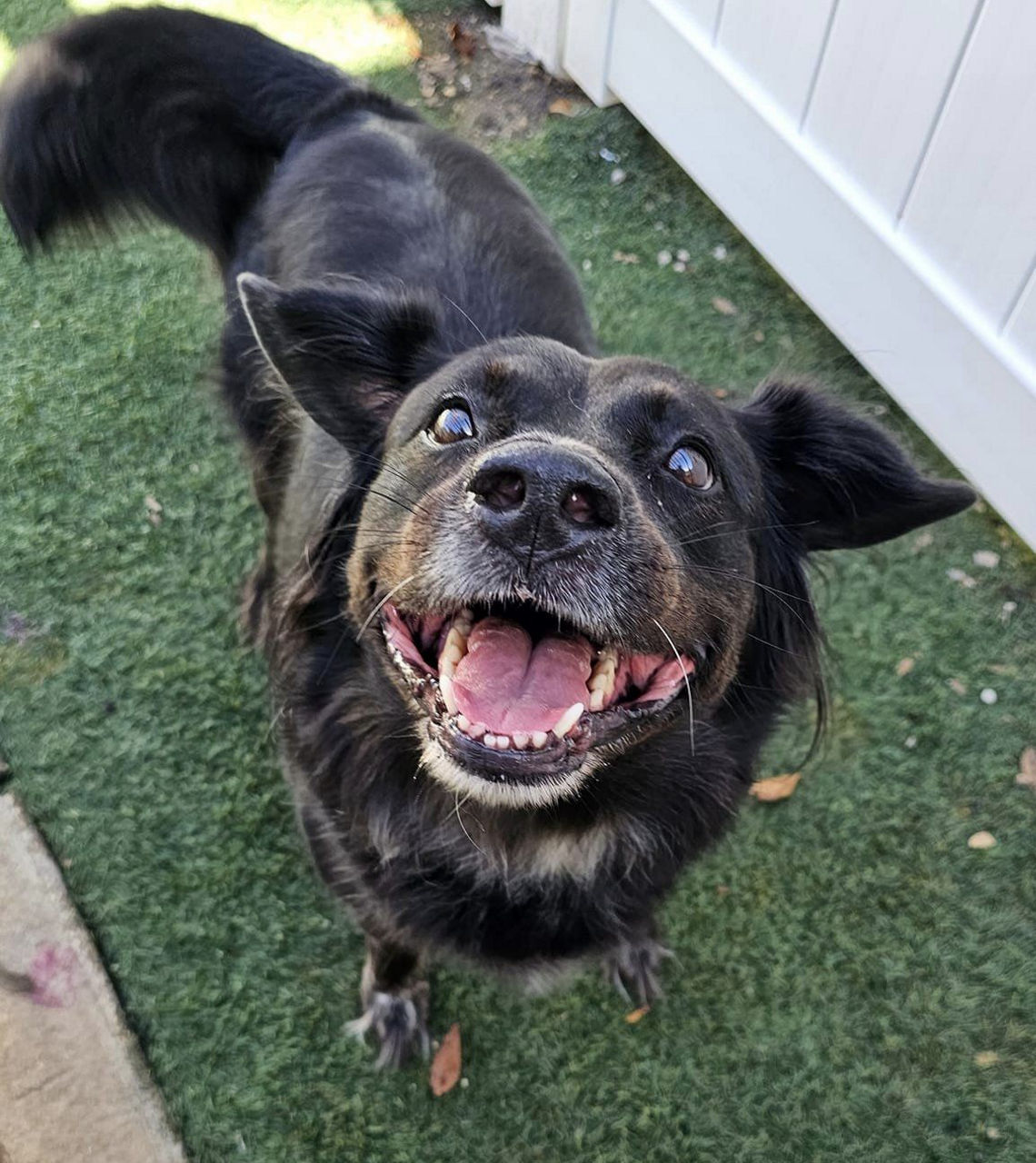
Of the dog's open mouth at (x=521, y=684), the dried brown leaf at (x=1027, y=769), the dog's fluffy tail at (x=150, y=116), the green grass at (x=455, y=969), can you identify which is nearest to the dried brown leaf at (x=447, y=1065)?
the green grass at (x=455, y=969)

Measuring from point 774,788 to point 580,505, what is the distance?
179 centimetres

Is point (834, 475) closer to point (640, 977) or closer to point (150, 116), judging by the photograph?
point (640, 977)

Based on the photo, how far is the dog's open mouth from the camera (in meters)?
1.68

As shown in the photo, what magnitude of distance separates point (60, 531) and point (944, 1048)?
10.00ft

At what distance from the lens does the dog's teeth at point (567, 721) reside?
5.53ft

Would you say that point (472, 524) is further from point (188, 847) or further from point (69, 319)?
point (69, 319)

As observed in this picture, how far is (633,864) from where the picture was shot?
7.43ft

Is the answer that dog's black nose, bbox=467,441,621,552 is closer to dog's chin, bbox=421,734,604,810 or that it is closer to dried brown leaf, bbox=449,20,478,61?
dog's chin, bbox=421,734,604,810

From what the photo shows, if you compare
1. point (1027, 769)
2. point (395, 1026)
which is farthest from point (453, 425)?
point (1027, 769)

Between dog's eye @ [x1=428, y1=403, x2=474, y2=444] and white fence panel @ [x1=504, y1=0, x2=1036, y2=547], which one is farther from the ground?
dog's eye @ [x1=428, y1=403, x2=474, y2=444]

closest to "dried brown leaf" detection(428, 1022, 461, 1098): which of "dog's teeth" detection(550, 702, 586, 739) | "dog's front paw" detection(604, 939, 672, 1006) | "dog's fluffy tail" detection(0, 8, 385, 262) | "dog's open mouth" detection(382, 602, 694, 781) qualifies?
"dog's front paw" detection(604, 939, 672, 1006)

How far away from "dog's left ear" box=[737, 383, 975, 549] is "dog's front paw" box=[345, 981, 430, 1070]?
1561 mm

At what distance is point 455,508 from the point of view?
1.68 meters

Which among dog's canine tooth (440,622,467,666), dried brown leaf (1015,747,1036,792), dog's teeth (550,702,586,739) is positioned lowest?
dried brown leaf (1015,747,1036,792)
